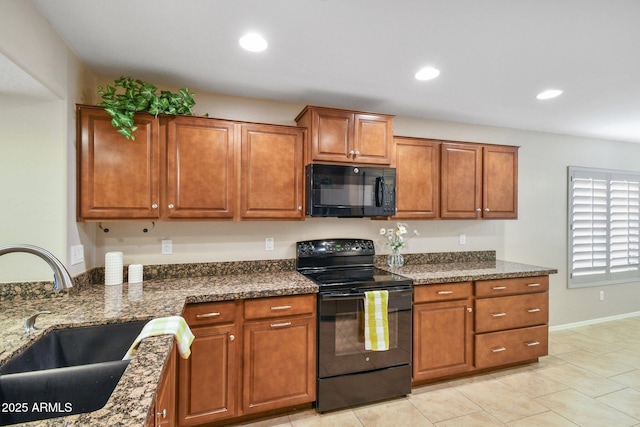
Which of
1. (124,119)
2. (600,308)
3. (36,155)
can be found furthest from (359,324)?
(600,308)

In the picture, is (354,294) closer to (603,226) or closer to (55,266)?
(55,266)

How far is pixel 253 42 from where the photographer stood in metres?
1.94

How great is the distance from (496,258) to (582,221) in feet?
4.74

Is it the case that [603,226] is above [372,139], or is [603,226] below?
below

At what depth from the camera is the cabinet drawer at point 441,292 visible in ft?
8.60

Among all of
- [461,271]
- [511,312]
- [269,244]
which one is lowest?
[511,312]

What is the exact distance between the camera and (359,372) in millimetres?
2398

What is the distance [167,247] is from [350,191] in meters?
1.54

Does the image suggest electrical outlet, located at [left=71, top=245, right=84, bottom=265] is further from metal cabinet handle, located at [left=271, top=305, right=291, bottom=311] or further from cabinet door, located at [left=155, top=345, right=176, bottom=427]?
metal cabinet handle, located at [left=271, top=305, right=291, bottom=311]

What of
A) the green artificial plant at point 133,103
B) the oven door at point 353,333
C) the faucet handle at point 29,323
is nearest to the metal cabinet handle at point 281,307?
the oven door at point 353,333

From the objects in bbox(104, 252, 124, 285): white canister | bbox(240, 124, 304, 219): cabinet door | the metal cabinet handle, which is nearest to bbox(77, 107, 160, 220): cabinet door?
bbox(104, 252, 124, 285): white canister

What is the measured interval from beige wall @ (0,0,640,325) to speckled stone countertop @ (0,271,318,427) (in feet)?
0.76

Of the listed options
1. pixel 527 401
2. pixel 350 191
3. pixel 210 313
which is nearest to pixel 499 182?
pixel 350 191

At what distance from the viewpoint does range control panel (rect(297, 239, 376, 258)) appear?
2.89 meters
